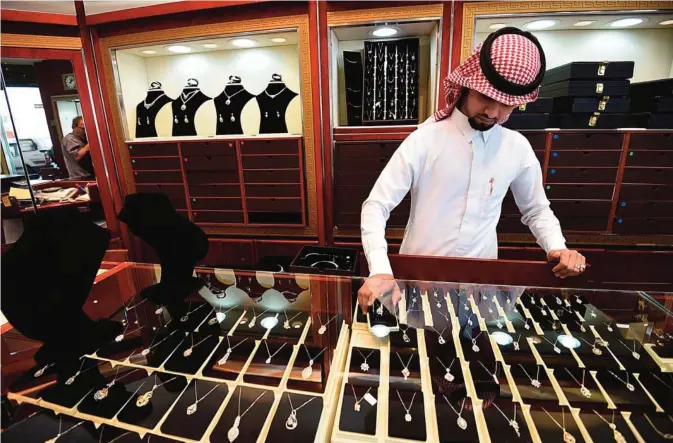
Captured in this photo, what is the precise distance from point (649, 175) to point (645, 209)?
265 mm

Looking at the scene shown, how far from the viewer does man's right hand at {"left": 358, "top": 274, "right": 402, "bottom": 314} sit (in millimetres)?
938

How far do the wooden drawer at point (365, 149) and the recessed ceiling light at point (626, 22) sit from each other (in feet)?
5.91

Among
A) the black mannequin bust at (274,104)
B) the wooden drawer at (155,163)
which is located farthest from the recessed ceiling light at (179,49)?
the wooden drawer at (155,163)

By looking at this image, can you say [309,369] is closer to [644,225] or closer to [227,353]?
[227,353]

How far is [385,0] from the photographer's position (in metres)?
2.30

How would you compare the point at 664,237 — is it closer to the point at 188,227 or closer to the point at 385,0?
the point at 385,0

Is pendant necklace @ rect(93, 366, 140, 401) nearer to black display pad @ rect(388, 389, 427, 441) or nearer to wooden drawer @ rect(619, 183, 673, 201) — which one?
black display pad @ rect(388, 389, 427, 441)

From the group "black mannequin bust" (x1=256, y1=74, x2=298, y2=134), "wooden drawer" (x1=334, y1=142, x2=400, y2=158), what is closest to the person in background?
"black mannequin bust" (x1=256, y1=74, x2=298, y2=134)

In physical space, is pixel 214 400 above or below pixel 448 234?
below

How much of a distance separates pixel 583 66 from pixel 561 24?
0.47 meters

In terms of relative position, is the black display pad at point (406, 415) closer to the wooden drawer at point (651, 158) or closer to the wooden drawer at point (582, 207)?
the wooden drawer at point (582, 207)

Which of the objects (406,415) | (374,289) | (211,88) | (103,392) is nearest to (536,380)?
(406,415)

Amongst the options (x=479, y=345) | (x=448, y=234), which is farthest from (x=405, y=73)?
(x=479, y=345)

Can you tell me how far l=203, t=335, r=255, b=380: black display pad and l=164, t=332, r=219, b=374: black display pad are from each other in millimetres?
24
